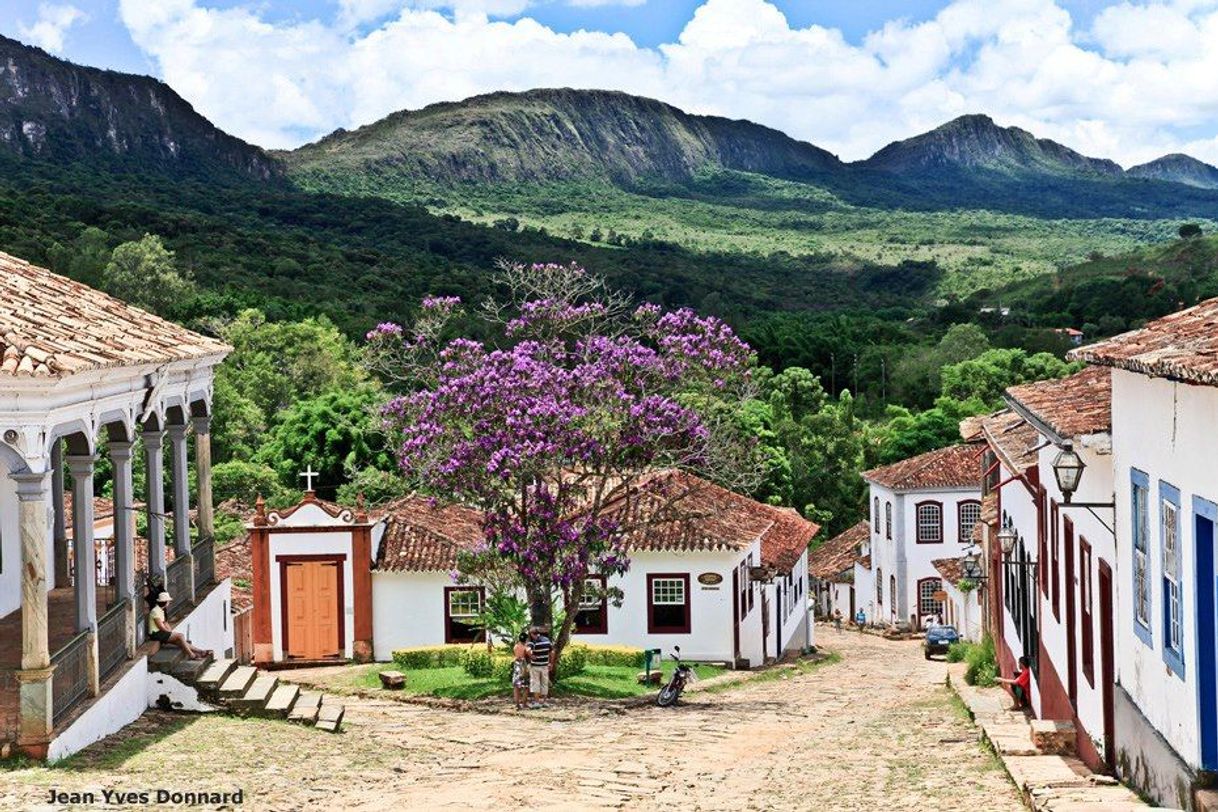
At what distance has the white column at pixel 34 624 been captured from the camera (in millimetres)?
13375

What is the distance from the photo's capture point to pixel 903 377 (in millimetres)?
85875

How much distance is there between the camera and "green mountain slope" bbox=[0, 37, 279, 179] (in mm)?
134750

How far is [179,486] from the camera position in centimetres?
2052

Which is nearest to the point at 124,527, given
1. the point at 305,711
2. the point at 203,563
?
the point at 305,711

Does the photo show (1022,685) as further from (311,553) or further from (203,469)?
(311,553)

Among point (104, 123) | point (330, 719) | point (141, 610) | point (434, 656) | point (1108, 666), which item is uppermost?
point (104, 123)

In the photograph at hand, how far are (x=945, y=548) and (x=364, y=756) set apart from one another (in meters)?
36.0

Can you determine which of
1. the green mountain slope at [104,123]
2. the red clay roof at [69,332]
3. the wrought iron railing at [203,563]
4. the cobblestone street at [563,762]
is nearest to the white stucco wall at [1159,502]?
the cobblestone street at [563,762]

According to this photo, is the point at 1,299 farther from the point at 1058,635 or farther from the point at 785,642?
the point at 785,642

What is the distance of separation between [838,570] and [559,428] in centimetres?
3651

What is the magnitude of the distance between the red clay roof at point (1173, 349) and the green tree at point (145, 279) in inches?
2344

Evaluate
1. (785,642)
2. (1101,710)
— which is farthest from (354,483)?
(1101,710)

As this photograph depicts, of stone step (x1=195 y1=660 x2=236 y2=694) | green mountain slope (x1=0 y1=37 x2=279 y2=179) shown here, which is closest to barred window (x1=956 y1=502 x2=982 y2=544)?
stone step (x1=195 y1=660 x2=236 y2=694)

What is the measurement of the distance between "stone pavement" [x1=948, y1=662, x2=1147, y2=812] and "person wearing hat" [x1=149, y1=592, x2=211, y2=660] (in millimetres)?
8802
